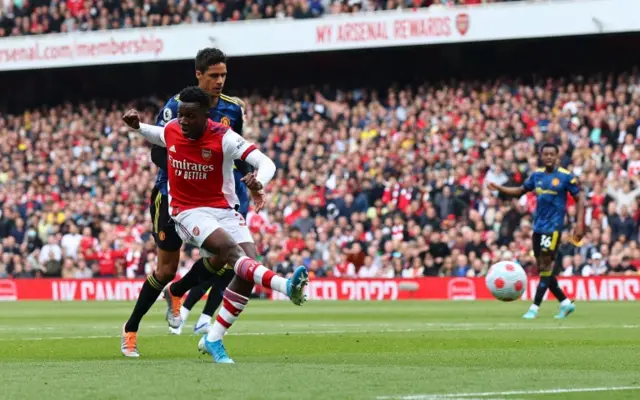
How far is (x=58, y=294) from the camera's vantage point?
1181 inches

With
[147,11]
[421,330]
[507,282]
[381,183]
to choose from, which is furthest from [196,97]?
[147,11]

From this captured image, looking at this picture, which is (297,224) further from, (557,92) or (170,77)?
(170,77)

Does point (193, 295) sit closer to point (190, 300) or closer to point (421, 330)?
point (190, 300)

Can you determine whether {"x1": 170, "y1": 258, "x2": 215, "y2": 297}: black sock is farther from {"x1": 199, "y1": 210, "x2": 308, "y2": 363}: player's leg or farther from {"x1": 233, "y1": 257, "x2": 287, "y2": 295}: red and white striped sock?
{"x1": 233, "y1": 257, "x2": 287, "y2": 295}: red and white striped sock

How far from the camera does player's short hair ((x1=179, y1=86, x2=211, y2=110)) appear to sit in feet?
30.7

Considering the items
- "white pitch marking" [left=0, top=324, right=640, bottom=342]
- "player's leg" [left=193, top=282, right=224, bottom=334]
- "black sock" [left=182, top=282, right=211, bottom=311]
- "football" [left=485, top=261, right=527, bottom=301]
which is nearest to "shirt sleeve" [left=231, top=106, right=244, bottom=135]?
"player's leg" [left=193, top=282, right=224, bottom=334]

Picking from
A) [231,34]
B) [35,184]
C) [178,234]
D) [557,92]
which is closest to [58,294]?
[35,184]

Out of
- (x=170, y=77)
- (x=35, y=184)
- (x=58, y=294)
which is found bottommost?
(x=58, y=294)

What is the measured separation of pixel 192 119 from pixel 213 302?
411cm

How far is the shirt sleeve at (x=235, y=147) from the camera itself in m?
9.38

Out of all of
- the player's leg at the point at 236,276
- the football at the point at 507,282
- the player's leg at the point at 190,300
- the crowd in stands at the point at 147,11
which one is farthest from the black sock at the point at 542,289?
the crowd in stands at the point at 147,11

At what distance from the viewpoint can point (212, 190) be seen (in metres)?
9.56

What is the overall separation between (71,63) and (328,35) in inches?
305

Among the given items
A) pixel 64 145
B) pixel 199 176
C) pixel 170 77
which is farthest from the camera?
pixel 170 77
